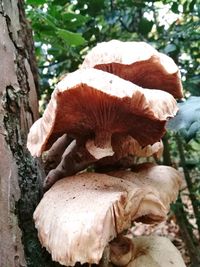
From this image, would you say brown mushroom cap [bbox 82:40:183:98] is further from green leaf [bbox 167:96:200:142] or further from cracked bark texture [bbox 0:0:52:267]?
cracked bark texture [bbox 0:0:52:267]

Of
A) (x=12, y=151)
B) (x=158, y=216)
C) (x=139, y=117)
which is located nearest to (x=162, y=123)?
(x=139, y=117)

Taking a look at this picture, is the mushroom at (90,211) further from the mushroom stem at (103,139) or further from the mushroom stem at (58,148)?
the mushroom stem at (58,148)

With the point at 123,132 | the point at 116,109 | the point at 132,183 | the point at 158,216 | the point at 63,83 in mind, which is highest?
the point at 63,83

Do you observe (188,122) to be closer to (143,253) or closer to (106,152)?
(106,152)

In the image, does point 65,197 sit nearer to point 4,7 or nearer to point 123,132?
point 123,132

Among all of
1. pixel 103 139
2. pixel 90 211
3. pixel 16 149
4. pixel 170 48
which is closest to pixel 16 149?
pixel 16 149

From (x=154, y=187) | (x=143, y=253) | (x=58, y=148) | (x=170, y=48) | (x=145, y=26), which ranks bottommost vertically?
(x=143, y=253)
